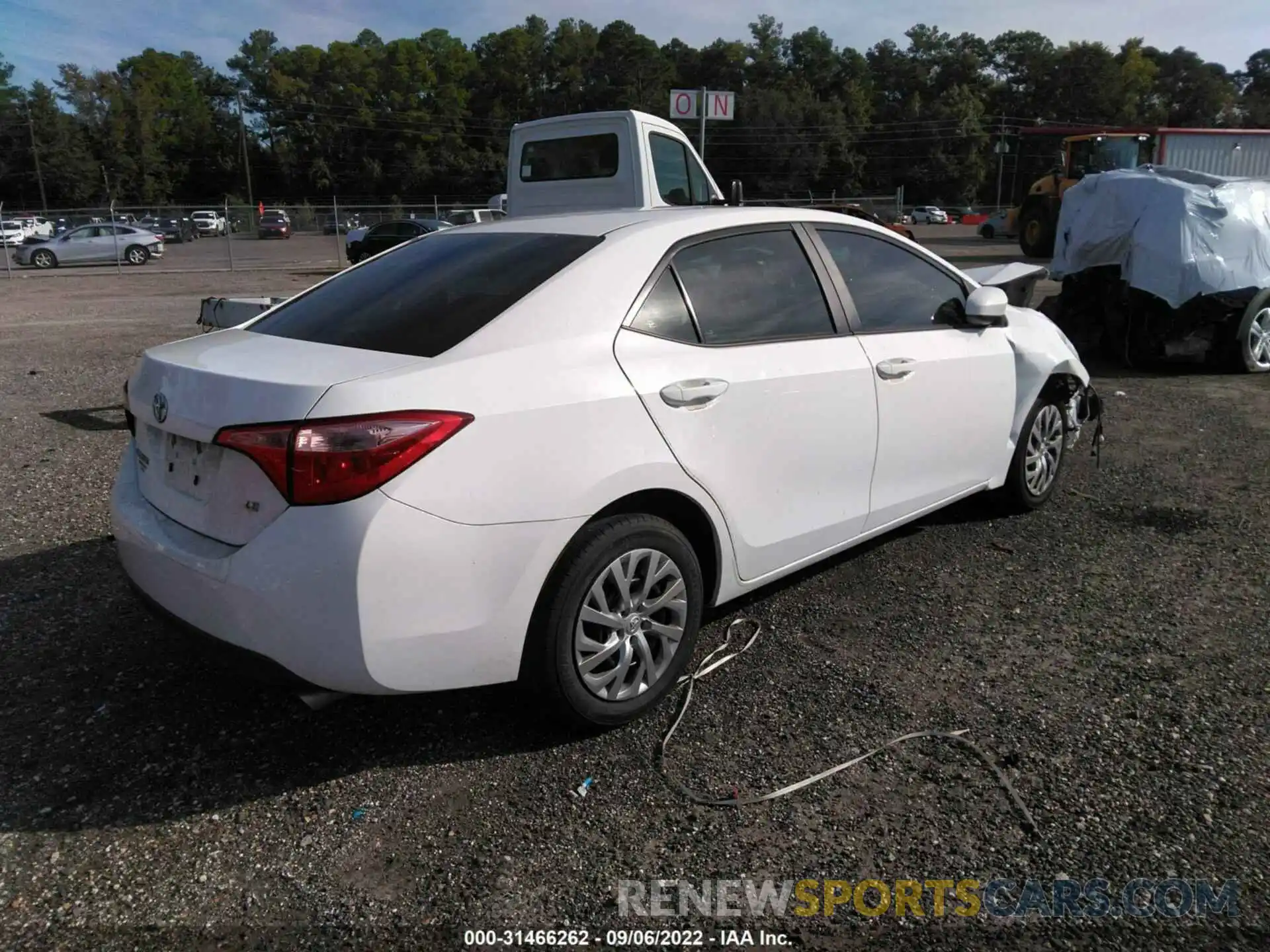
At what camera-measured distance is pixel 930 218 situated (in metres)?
63.4

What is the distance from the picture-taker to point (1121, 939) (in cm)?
225

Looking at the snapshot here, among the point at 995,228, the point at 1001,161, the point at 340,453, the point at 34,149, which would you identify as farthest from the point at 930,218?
the point at 34,149

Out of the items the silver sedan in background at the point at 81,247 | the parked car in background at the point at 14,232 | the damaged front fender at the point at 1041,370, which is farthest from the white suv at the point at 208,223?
the damaged front fender at the point at 1041,370

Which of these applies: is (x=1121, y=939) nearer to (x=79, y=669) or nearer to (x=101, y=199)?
(x=79, y=669)

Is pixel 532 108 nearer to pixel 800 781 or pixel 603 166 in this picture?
pixel 603 166

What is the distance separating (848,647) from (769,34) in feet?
407

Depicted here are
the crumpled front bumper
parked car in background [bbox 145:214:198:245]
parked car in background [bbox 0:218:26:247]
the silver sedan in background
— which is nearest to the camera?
the crumpled front bumper

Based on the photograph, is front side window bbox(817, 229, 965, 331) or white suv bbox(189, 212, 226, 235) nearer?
front side window bbox(817, 229, 965, 331)

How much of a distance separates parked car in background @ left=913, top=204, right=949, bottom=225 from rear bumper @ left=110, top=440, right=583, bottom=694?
2533 inches

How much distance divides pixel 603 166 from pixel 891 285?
5.95m

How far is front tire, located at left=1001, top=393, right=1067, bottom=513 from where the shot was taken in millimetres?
4855

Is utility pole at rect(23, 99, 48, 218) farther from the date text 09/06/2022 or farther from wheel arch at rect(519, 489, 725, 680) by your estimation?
the date text 09/06/2022

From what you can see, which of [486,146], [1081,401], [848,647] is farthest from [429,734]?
[486,146]

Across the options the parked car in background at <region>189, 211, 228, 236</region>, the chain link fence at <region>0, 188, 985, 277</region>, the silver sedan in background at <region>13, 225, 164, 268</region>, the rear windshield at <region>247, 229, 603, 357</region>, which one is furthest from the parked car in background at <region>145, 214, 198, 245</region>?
the rear windshield at <region>247, 229, 603, 357</region>
